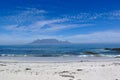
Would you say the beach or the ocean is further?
the ocean

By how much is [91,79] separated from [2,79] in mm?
4105

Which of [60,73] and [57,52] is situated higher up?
[57,52]

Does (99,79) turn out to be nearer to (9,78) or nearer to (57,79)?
(57,79)

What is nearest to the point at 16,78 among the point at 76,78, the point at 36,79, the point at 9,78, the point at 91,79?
the point at 9,78

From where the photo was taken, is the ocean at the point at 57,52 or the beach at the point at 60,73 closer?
the beach at the point at 60,73

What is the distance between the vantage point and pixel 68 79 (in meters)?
9.46

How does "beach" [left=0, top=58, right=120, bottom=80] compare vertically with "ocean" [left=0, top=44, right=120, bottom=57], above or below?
below

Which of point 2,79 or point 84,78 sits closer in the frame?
point 2,79

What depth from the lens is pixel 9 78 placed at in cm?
947

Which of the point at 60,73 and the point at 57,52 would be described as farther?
the point at 57,52

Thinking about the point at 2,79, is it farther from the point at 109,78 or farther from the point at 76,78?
the point at 109,78

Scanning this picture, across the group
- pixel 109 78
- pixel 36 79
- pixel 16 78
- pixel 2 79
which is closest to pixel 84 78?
pixel 109 78

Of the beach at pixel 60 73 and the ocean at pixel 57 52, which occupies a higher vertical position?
the ocean at pixel 57 52

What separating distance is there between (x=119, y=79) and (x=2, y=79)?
211 inches
